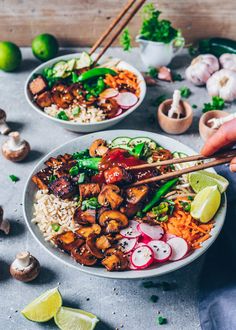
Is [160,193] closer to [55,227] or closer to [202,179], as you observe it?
[202,179]

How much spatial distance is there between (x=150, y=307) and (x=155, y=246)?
27 centimetres

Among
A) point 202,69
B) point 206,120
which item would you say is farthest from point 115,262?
point 202,69

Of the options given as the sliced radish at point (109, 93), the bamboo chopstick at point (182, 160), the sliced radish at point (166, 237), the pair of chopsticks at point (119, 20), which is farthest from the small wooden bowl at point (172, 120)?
the sliced radish at point (166, 237)

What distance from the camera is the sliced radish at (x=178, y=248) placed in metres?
2.06

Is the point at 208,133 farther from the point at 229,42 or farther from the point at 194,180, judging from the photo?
the point at 229,42

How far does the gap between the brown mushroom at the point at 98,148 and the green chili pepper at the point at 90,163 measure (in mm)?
50

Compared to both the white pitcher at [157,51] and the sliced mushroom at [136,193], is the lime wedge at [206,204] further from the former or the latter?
the white pitcher at [157,51]

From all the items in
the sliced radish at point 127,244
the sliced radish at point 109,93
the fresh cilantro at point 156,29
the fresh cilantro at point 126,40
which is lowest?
the sliced radish at point 127,244

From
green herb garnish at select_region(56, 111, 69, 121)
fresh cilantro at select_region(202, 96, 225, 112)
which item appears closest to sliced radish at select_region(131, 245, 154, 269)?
green herb garnish at select_region(56, 111, 69, 121)

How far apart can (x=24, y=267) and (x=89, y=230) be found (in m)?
0.32

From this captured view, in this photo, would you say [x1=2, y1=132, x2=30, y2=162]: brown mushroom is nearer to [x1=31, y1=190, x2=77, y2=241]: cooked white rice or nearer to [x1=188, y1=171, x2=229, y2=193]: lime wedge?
[x1=31, y1=190, x2=77, y2=241]: cooked white rice

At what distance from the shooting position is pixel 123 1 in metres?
3.29

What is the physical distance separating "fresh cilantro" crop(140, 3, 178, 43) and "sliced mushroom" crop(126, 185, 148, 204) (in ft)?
4.21

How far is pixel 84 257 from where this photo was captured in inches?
80.4
